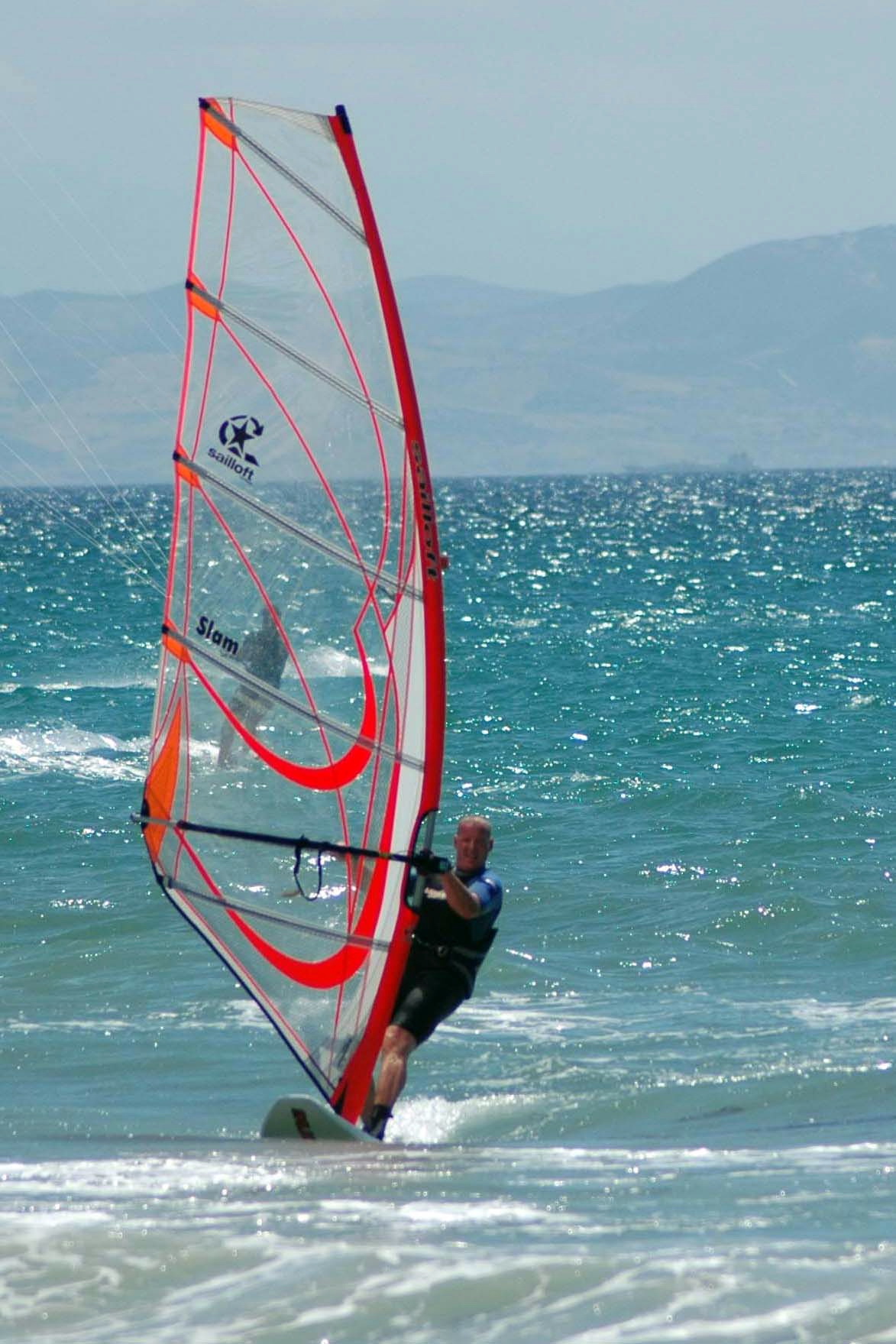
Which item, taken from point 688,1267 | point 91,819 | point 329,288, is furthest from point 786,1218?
point 91,819

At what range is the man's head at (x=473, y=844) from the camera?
19.1 feet

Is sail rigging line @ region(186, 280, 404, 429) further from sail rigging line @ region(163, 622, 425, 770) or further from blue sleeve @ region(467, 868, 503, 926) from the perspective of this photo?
blue sleeve @ region(467, 868, 503, 926)

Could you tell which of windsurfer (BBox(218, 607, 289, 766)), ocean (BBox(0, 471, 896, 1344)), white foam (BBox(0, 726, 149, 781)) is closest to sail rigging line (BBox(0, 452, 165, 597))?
white foam (BBox(0, 726, 149, 781))

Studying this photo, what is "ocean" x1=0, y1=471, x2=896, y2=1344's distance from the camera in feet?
13.0

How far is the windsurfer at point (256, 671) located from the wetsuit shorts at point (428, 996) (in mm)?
913

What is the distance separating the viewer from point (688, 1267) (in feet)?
13.2

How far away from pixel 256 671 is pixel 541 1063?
7.39 ft

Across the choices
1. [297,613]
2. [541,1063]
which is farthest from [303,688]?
[541,1063]

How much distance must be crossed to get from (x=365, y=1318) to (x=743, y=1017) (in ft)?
13.6

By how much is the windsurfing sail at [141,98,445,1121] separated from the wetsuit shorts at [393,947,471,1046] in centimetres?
7

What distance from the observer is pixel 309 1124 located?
555 cm

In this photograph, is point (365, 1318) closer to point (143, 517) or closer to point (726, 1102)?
point (726, 1102)

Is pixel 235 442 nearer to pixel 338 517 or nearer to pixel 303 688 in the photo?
pixel 338 517

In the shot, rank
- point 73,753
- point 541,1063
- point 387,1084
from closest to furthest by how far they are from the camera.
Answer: point 387,1084 → point 541,1063 → point 73,753
